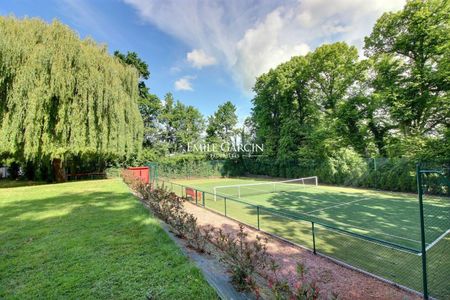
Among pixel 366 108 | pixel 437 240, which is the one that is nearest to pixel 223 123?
Answer: pixel 366 108

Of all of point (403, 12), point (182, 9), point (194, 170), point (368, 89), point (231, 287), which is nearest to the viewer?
point (231, 287)

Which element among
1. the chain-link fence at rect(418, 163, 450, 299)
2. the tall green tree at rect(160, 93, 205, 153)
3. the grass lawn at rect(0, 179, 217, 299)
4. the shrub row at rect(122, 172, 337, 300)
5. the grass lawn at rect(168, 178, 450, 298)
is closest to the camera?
the shrub row at rect(122, 172, 337, 300)

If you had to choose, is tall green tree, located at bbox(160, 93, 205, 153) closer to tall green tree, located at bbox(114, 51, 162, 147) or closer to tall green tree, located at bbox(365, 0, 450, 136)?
tall green tree, located at bbox(114, 51, 162, 147)

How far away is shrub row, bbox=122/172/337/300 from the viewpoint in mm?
2563

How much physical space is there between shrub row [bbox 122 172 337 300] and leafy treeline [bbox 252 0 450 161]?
46.6ft

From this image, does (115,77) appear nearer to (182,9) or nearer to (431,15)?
(182,9)

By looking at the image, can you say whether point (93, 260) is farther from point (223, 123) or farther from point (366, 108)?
point (223, 123)

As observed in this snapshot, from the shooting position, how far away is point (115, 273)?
3.59 metres

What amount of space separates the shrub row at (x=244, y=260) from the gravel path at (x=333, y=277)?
11.1 inches

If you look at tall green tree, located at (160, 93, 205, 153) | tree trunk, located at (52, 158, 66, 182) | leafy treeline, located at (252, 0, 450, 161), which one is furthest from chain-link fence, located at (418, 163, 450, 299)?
tall green tree, located at (160, 93, 205, 153)

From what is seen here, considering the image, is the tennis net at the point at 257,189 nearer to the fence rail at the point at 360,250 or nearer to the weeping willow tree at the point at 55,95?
the fence rail at the point at 360,250

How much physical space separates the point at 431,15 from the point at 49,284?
25.0 metres

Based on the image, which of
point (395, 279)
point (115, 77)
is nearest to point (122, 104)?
point (115, 77)

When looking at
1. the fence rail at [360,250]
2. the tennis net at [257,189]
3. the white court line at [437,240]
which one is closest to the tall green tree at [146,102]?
the tennis net at [257,189]
